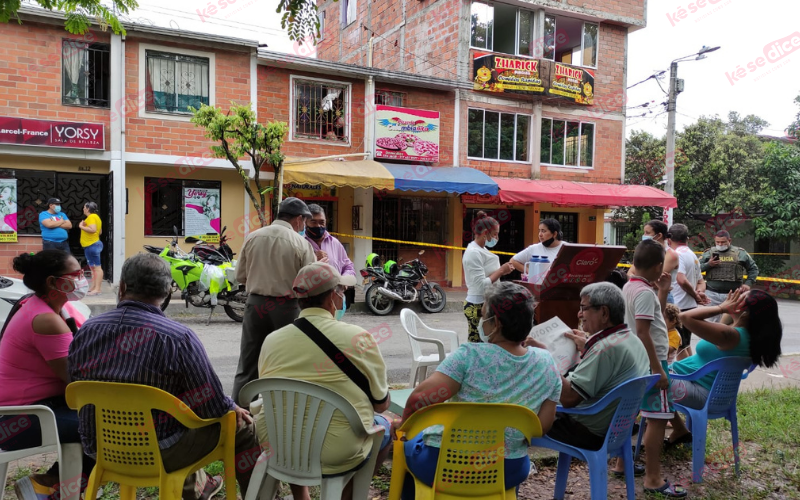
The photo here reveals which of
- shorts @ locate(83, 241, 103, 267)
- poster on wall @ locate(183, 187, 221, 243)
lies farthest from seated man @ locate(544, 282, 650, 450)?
poster on wall @ locate(183, 187, 221, 243)

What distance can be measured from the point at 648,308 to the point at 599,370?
82 cm

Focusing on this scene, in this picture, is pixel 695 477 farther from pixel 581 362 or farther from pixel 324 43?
pixel 324 43

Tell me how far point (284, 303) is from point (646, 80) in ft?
59.2

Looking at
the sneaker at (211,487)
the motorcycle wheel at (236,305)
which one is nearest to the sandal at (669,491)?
the sneaker at (211,487)

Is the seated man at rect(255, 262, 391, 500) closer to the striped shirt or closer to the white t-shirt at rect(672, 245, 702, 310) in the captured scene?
the striped shirt

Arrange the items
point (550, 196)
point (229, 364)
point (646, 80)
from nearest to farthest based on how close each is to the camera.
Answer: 1. point (229, 364)
2. point (550, 196)
3. point (646, 80)

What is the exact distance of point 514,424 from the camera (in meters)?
2.37

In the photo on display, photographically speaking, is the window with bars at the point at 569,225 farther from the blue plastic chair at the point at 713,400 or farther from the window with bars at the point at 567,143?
the blue plastic chair at the point at 713,400

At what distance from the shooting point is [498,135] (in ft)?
54.0

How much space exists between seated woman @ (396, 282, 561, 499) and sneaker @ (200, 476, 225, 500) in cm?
116

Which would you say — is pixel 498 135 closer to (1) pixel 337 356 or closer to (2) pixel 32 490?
(1) pixel 337 356

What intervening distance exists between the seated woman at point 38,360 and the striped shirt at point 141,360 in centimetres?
29

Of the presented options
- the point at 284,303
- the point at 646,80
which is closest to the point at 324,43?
the point at 646,80

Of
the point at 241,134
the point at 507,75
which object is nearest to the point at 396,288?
the point at 241,134
